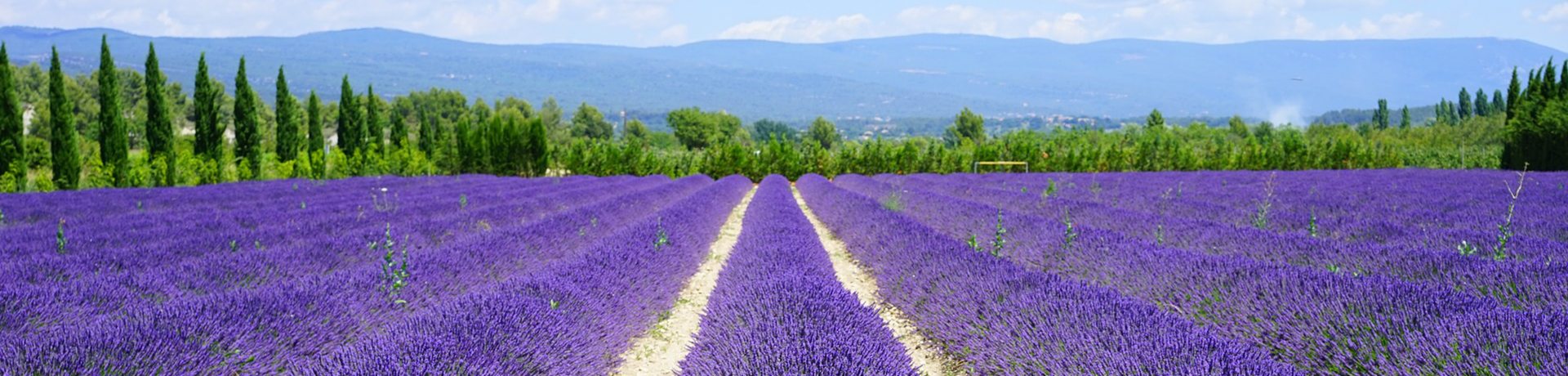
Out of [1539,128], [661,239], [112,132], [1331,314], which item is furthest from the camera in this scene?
[1539,128]

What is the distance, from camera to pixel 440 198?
12617 millimetres

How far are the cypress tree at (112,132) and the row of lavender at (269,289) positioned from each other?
12549mm

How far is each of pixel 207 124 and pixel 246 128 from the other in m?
1.38

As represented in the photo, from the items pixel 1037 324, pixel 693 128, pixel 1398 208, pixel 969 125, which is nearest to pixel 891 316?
pixel 1037 324

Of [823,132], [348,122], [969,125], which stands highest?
[969,125]

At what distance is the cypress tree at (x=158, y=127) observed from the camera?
20078 mm

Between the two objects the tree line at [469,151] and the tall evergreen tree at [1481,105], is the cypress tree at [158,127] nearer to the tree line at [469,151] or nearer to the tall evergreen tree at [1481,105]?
the tree line at [469,151]

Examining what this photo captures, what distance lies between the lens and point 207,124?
23219 mm

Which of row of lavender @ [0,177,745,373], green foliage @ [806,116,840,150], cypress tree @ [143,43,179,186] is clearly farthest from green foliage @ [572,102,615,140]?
row of lavender @ [0,177,745,373]

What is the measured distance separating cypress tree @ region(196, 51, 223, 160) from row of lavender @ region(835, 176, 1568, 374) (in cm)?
2519

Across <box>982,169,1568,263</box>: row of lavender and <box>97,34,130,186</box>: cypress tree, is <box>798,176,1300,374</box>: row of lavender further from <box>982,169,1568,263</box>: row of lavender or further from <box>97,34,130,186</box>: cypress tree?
<box>97,34,130,186</box>: cypress tree

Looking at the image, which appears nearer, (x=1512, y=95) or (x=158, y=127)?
(x=158, y=127)

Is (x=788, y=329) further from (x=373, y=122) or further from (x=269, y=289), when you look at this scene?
(x=373, y=122)

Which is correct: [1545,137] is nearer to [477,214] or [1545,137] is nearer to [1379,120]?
[477,214]
